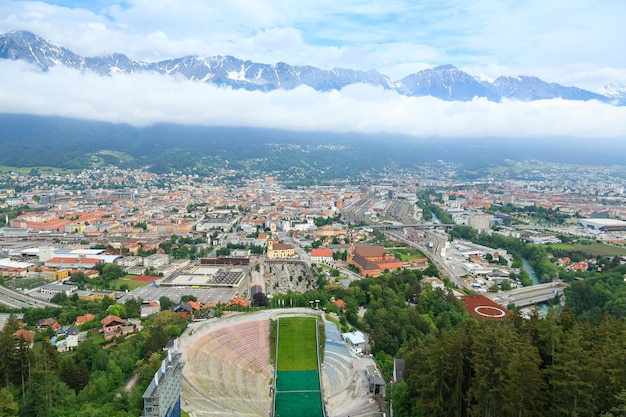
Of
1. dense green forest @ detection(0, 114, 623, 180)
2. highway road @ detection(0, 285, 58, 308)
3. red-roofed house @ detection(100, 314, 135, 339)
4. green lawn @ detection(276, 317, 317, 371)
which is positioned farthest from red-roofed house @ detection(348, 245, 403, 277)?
dense green forest @ detection(0, 114, 623, 180)

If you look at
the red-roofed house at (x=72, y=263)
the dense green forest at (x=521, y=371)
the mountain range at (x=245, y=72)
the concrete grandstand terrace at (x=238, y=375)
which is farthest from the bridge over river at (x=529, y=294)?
the mountain range at (x=245, y=72)

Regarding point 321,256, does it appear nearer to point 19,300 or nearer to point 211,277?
point 211,277

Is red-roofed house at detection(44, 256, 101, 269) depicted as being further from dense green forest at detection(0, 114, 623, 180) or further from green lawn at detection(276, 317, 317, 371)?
dense green forest at detection(0, 114, 623, 180)

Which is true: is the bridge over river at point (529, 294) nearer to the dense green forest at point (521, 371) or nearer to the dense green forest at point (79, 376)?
the dense green forest at point (521, 371)

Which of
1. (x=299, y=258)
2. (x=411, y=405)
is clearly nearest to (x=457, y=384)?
(x=411, y=405)

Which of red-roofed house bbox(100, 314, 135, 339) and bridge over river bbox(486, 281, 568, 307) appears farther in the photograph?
bridge over river bbox(486, 281, 568, 307)

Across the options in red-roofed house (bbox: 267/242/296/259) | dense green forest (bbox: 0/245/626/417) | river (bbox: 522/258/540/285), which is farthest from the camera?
red-roofed house (bbox: 267/242/296/259)
